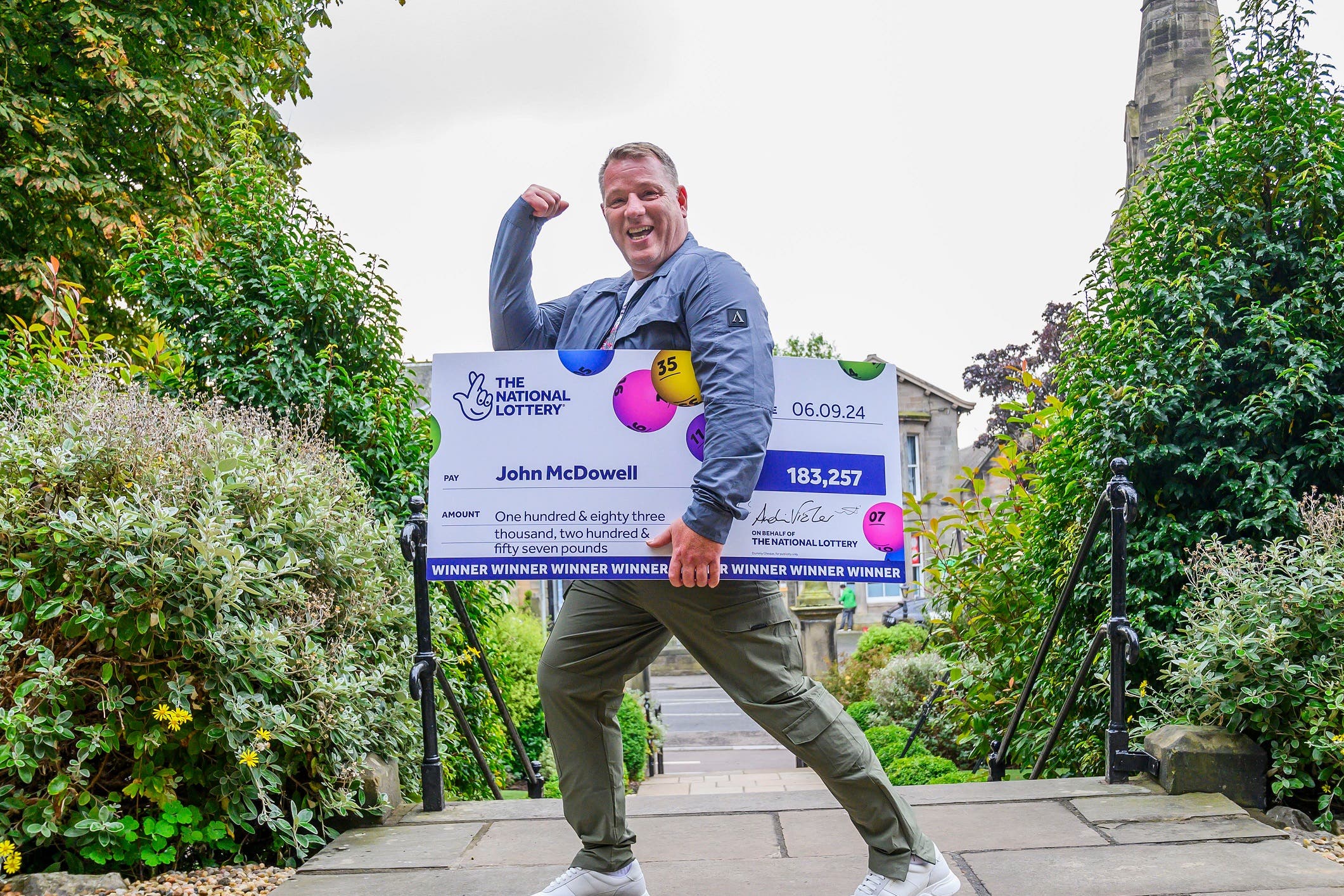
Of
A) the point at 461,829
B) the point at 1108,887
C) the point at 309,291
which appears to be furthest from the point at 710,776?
the point at 1108,887

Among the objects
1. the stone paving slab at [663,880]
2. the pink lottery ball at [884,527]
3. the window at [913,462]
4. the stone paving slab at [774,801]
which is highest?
the window at [913,462]

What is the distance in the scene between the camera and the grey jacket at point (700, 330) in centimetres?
229

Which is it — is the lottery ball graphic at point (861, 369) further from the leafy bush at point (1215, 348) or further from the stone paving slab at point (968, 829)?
the leafy bush at point (1215, 348)

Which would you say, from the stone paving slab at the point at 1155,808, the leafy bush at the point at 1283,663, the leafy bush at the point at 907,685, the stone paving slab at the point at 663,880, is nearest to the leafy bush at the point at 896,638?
the leafy bush at the point at 907,685

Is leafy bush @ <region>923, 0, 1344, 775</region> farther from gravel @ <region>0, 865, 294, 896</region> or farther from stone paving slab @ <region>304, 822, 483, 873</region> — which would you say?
gravel @ <region>0, 865, 294, 896</region>

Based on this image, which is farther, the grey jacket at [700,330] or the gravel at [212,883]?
the gravel at [212,883]

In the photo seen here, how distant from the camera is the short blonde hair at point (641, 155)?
2572 mm

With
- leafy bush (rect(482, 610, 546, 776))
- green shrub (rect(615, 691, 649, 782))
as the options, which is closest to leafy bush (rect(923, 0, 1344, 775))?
leafy bush (rect(482, 610, 546, 776))

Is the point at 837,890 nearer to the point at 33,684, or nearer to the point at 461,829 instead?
the point at 461,829

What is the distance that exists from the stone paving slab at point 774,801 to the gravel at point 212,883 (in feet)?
1.88

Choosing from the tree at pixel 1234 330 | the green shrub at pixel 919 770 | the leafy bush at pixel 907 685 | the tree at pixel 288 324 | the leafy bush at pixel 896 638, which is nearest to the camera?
the tree at pixel 1234 330

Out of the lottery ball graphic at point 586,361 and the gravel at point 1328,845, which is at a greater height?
the lottery ball graphic at point 586,361

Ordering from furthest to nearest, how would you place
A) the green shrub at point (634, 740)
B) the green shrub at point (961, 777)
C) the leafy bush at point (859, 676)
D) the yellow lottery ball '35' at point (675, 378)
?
the leafy bush at point (859, 676) → the green shrub at point (634, 740) → the green shrub at point (961, 777) → the yellow lottery ball '35' at point (675, 378)

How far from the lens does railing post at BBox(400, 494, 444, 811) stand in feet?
12.2
